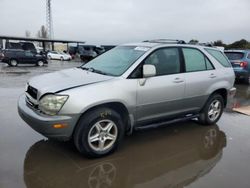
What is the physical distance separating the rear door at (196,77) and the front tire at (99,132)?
1.63 m

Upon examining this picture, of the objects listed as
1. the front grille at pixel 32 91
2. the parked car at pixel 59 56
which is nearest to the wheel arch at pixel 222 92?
the front grille at pixel 32 91

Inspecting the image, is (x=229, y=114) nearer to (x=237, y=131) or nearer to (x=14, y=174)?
(x=237, y=131)

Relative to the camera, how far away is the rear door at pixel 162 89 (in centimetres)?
440

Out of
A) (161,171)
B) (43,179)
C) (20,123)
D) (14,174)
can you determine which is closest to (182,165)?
(161,171)

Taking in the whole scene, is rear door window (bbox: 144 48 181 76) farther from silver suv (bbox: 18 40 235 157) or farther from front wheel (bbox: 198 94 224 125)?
front wheel (bbox: 198 94 224 125)

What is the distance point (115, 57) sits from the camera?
501cm

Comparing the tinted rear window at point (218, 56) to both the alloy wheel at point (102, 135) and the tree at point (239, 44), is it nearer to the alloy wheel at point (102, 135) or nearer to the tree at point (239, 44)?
the alloy wheel at point (102, 135)

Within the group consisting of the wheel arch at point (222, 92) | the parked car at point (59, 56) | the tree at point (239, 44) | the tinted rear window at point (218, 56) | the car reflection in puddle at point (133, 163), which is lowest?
the parked car at point (59, 56)

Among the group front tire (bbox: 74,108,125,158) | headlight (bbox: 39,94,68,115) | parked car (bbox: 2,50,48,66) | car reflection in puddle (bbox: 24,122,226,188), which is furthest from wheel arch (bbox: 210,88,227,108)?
parked car (bbox: 2,50,48,66)

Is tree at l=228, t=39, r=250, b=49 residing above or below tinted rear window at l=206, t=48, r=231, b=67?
above

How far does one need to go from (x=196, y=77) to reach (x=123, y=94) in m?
1.82

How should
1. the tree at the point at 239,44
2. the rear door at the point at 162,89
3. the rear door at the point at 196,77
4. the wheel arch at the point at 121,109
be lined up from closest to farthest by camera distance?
the wheel arch at the point at 121,109 < the rear door at the point at 162,89 < the rear door at the point at 196,77 < the tree at the point at 239,44

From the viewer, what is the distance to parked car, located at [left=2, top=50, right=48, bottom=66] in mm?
21359

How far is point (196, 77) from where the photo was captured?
5211 mm
